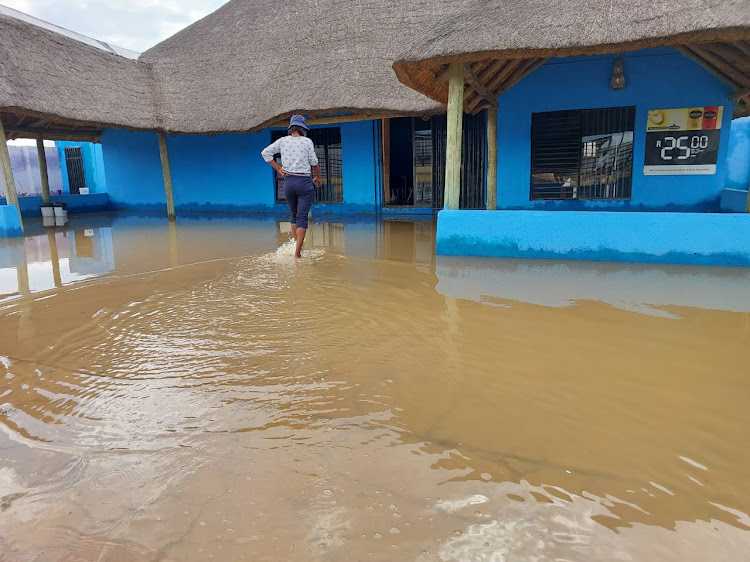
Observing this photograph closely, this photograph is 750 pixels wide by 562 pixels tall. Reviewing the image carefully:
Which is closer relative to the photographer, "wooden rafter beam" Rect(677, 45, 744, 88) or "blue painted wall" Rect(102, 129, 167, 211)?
"wooden rafter beam" Rect(677, 45, 744, 88)

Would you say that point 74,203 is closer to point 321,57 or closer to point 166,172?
point 166,172

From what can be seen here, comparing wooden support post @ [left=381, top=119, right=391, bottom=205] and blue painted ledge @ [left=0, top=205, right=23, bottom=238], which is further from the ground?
wooden support post @ [left=381, top=119, right=391, bottom=205]

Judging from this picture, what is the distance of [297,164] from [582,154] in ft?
17.6

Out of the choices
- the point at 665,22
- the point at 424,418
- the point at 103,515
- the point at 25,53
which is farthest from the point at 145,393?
the point at 25,53

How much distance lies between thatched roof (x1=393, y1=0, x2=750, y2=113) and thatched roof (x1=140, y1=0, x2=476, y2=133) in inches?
127

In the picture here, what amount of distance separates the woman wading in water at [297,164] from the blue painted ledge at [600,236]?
1566 millimetres

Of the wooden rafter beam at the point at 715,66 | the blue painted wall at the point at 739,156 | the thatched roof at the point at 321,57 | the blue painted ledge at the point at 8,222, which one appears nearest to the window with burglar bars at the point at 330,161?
the thatched roof at the point at 321,57

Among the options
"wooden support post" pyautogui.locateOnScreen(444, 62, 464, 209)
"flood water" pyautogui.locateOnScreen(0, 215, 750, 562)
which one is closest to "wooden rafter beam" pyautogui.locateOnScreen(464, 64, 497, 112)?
"wooden support post" pyautogui.locateOnScreen(444, 62, 464, 209)

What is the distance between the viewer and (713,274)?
15.1 ft

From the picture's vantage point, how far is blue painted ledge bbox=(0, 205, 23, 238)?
8227 millimetres

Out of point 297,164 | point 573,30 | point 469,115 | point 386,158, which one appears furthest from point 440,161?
point 297,164

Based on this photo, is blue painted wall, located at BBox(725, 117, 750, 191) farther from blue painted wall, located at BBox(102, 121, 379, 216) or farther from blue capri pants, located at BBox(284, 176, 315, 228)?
blue capri pants, located at BBox(284, 176, 315, 228)

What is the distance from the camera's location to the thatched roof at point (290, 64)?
365 inches

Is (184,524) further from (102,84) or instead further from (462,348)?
(102,84)
